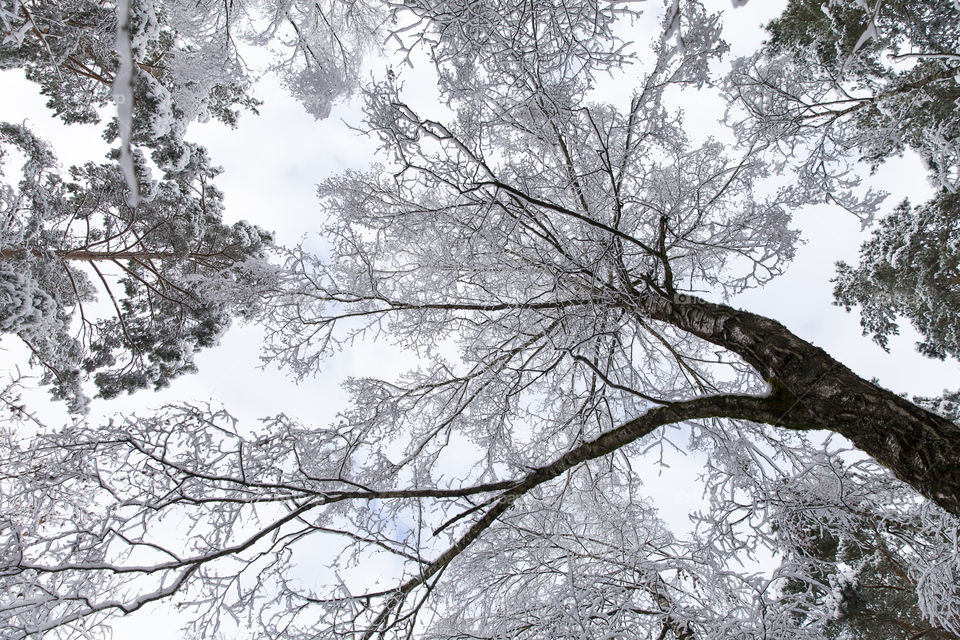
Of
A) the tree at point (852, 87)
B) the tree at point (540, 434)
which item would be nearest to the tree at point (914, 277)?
the tree at point (852, 87)

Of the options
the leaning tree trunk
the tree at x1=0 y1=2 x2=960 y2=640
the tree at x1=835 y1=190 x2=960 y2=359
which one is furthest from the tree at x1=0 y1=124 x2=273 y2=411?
the tree at x1=835 y1=190 x2=960 y2=359

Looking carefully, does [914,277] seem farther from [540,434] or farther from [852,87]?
[540,434]

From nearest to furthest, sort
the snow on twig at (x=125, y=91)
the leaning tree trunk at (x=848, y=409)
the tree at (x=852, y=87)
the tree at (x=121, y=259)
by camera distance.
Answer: the snow on twig at (x=125, y=91) → the leaning tree trunk at (x=848, y=409) → the tree at (x=852, y=87) → the tree at (x=121, y=259)

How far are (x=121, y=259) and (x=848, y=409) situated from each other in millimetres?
9174

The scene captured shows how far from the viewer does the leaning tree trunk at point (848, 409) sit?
2213 mm

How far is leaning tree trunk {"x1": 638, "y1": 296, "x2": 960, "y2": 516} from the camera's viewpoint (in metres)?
2.21

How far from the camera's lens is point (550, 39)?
3.81 metres

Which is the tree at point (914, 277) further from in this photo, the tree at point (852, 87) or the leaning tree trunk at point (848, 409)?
the leaning tree trunk at point (848, 409)

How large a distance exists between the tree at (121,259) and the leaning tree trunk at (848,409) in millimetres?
6077

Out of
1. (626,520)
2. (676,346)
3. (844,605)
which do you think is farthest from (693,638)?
(844,605)

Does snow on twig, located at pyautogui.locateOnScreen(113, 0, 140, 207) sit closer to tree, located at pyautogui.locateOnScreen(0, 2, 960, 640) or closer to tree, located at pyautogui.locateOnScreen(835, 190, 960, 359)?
tree, located at pyautogui.locateOnScreen(0, 2, 960, 640)

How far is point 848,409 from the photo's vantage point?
2508mm

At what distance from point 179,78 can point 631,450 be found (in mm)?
7847

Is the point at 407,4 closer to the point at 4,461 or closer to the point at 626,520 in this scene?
the point at 4,461
